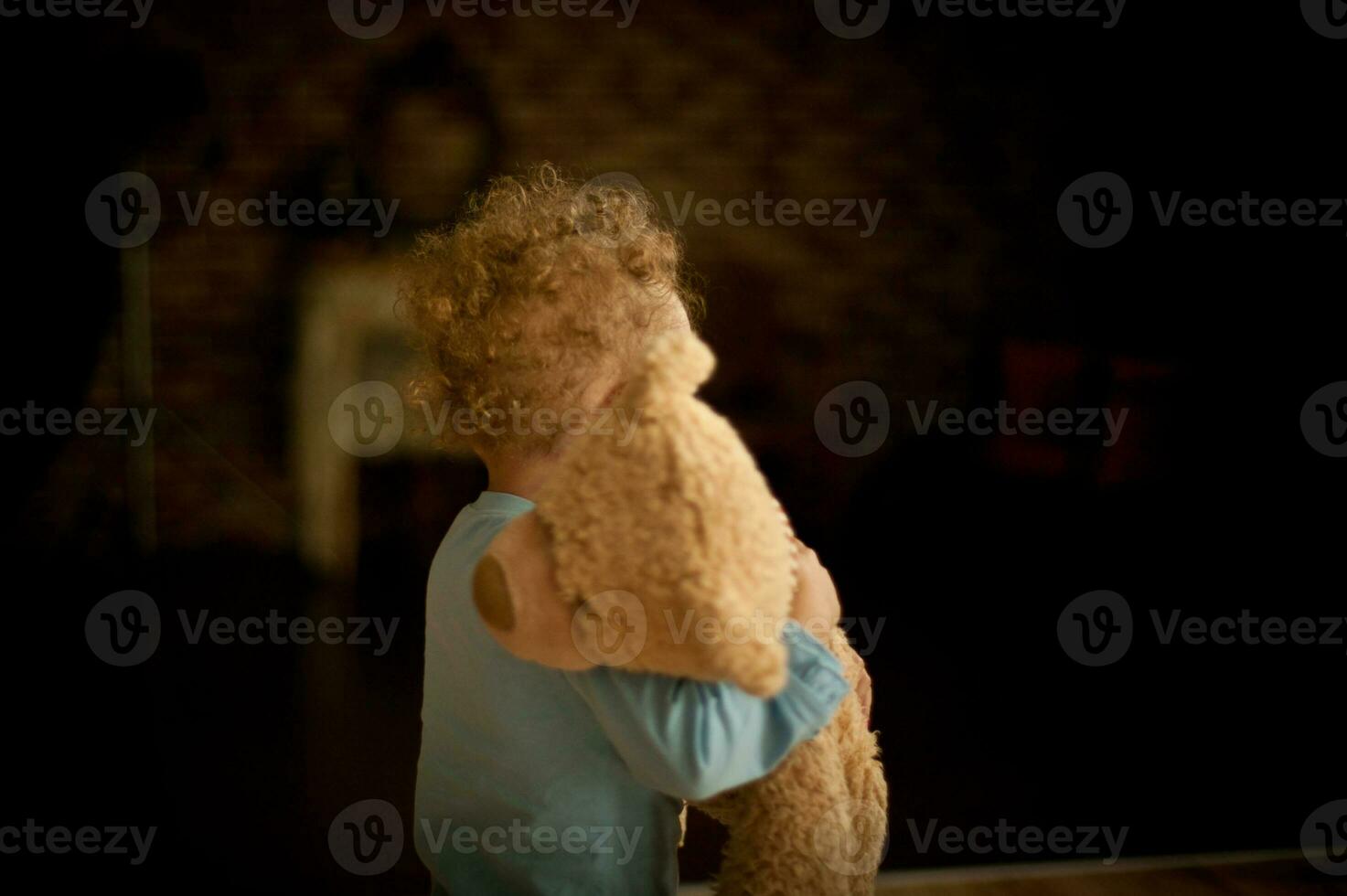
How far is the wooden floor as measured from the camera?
8.11 feet

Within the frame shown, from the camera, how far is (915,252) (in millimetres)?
2451

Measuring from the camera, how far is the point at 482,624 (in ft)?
3.26

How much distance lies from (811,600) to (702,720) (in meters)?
0.27

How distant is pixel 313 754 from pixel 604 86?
5.24ft

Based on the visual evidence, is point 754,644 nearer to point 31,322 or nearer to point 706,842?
point 706,842

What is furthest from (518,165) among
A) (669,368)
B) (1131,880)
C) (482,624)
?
(1131,880)

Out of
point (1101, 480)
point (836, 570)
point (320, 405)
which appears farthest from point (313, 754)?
point (1101, 480)

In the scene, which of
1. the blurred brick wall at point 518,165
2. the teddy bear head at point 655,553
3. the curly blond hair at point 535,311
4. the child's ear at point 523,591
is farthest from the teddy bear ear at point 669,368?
the blurred brick wall at point 518,165

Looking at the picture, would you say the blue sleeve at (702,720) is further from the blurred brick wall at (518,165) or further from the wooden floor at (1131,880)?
the wooden floor at (1131,880)

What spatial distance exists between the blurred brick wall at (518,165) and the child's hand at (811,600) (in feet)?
4.29

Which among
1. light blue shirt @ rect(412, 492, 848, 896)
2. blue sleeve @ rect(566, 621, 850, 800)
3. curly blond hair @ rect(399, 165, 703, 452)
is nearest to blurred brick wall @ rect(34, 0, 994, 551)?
curly blond hair @ rect(399, 165, 703, 452)

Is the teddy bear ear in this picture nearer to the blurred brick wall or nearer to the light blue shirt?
the light blue shirt

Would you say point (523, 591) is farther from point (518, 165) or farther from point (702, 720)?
point (518, 165)

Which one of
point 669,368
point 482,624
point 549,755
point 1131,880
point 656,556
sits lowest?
point 1131,880
